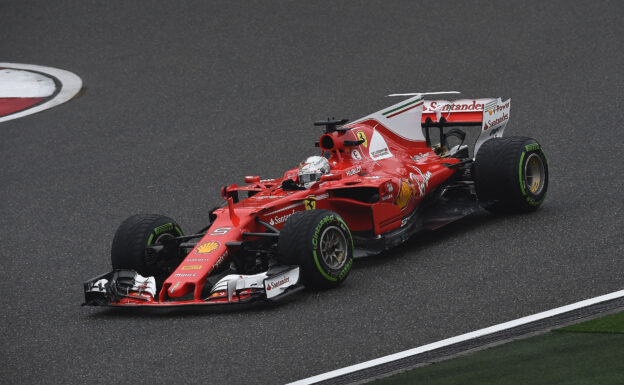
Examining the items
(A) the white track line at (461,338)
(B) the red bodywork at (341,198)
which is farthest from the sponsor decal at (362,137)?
(A) the white track line at (461,338)

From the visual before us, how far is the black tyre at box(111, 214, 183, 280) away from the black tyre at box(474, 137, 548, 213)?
10.7 feet

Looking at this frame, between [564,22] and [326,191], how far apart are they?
10745mm

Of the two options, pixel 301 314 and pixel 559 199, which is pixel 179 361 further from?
pixel 559 199

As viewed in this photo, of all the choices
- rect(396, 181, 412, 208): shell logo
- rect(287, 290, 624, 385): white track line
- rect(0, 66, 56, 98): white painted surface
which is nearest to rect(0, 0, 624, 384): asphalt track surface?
rect(287, 290, 624, 385): white track line

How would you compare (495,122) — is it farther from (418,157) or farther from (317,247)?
(317,247)

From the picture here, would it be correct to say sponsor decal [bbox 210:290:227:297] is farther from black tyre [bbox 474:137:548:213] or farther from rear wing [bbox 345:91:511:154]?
black tyre [bbox 474:137:548:213]

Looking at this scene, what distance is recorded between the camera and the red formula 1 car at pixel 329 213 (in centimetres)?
873

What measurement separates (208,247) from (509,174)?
10.7 ft

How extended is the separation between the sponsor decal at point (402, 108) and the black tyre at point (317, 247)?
232cm

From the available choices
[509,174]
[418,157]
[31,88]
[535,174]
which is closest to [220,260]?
[418,157]

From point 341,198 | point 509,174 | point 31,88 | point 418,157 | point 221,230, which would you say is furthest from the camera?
point 31,88

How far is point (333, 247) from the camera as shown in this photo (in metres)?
9.01

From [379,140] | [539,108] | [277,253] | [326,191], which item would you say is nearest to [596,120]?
[539,108]

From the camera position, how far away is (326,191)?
9.77 m
